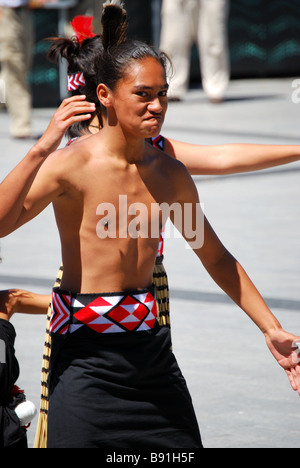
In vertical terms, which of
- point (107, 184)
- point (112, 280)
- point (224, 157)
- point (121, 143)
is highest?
point (224, 157)

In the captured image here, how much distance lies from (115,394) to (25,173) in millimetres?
616

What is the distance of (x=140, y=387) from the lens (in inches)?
97.3

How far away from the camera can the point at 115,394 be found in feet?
Result: 7.99

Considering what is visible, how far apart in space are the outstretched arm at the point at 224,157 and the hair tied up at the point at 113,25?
73cm

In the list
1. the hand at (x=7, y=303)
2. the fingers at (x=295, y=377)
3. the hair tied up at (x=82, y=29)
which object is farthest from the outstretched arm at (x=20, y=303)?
the hair tied up at (x=82, y=29)

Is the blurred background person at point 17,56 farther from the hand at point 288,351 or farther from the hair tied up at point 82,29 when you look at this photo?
the hand at point 288,351

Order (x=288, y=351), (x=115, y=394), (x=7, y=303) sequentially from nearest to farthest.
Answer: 1. (x=115, y=394)
2. (x=288, y=351)
3. (x=7, y=303)

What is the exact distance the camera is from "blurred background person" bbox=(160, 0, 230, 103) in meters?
12.7

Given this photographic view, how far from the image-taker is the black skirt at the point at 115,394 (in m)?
2.40

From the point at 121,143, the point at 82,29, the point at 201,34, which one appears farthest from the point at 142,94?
the point at 201,34

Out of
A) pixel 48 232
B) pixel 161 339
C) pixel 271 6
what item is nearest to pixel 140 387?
pixel 161 339

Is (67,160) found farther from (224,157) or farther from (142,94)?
(224,157)
